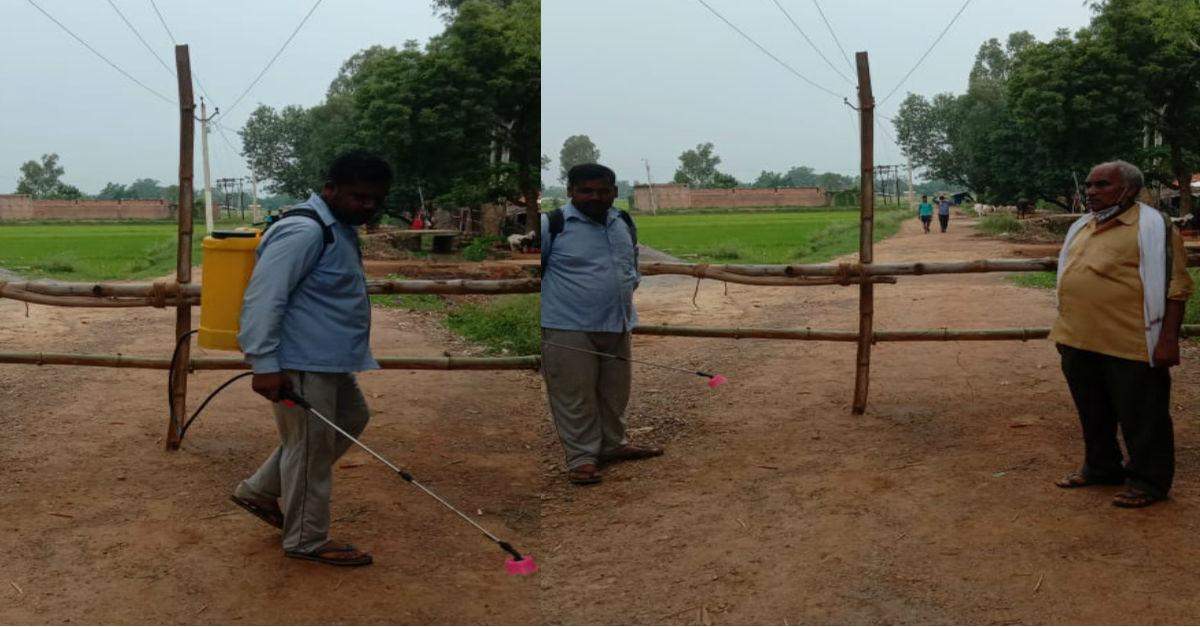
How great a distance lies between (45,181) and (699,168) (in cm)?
428

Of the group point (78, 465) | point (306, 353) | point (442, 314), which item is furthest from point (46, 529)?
point (442, 314)

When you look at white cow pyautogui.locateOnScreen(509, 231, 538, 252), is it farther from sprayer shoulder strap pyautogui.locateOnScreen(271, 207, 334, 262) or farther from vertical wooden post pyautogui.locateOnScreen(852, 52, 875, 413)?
vertical wooden post pyautogui.locateOnScreen(852, 52, 875, 413)

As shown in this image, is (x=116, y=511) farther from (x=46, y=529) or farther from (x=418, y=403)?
(x=418, y=403)

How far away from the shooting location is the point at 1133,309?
3.56m

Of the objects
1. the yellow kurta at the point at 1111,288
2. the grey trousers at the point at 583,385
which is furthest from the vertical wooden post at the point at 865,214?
the grey trousers at the point at 583,385

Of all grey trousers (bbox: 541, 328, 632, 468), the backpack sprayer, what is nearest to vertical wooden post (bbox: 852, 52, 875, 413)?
grey trousers (bbox: 541, 328, 632, 468)

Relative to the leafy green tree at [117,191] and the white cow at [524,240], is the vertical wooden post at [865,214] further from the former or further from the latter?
the leafy green tree at [117,191]

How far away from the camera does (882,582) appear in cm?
314

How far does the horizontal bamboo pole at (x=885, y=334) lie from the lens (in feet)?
16.1

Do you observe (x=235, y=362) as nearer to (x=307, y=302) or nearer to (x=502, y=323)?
(x=307, y=302)

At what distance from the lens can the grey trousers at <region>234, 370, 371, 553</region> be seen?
308 centimetres

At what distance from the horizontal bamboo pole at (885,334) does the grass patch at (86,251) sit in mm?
4286

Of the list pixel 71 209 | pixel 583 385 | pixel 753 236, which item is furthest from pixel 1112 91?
pixel 71 209

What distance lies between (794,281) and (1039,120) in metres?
2.33
